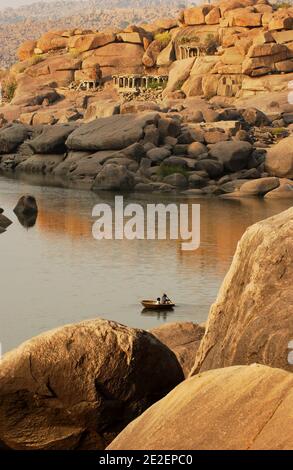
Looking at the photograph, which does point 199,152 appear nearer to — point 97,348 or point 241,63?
point 241,63

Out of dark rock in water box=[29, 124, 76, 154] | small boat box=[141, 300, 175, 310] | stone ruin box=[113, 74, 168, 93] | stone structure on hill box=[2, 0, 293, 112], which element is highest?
stone structure on hill box=[2, 0, 293, 112]

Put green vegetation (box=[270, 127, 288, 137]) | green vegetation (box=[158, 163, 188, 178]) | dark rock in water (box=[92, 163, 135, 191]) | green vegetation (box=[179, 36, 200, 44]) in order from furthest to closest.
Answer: green vegetation (box=[179, 36, 200, 44]) → green vegetation (box=[270, 127, 288, 137]) → green vegetation (box=[158, 163, 188, 178]) → dark rock in water (box=[92, 163, 135, 191])

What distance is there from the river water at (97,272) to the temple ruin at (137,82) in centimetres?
3954

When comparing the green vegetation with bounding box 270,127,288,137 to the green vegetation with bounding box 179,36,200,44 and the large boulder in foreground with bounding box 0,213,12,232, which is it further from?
the green vegetation with bounding box 179,36,200,44

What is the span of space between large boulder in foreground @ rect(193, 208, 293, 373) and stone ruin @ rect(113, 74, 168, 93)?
234 feet

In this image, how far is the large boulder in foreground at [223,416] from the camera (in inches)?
282

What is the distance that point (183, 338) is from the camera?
48.7 ft

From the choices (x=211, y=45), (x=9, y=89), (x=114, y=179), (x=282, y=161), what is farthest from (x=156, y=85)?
(x=114, y=179)

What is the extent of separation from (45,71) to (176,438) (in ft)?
277

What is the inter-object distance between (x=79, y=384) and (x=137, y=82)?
74.1 m

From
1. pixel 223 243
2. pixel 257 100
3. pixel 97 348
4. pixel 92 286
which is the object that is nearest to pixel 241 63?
pixel 257 100

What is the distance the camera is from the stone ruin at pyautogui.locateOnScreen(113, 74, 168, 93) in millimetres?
81812

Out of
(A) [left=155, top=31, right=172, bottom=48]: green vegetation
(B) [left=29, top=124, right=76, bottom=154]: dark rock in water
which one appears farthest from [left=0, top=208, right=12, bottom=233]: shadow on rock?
(A) [left=155, top=31, right=172, bottom=48]: green vegetation

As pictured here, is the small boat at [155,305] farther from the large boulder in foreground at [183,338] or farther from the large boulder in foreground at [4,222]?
the large boulder in foreground at [4,222]
